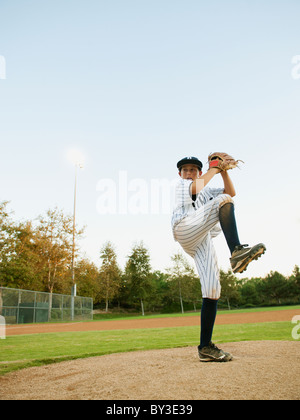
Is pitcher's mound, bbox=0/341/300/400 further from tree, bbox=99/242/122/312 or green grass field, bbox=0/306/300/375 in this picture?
tree, bbox=99/242/122/312

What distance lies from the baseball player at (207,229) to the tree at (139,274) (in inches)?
1594

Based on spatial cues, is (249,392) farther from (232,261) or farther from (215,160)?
(215,160)

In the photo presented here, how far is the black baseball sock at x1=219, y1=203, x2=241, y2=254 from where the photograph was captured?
8.84ft

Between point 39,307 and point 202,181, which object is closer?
point 202,181

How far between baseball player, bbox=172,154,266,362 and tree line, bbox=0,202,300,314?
20.1m

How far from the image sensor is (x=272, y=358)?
2861 mm

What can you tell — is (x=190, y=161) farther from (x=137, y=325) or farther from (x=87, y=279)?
(x=87, y=279)

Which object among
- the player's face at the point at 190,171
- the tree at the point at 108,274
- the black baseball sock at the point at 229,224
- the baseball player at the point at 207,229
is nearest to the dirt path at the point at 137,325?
the baseball player at the point at 207,229

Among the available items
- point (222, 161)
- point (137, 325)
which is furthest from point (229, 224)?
point (137, 325)

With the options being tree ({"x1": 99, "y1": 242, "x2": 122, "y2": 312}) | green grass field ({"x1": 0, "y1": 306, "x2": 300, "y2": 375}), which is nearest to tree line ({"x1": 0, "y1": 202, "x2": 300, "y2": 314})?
tree ({"x1": 99, "y1": 242, "x2": 122, "y2": 312})

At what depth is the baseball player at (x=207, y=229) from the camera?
2.68 metres

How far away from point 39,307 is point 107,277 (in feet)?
66.5

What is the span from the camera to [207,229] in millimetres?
2789

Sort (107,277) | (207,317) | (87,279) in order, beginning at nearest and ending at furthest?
(207,317), (87,279), (107,277)
